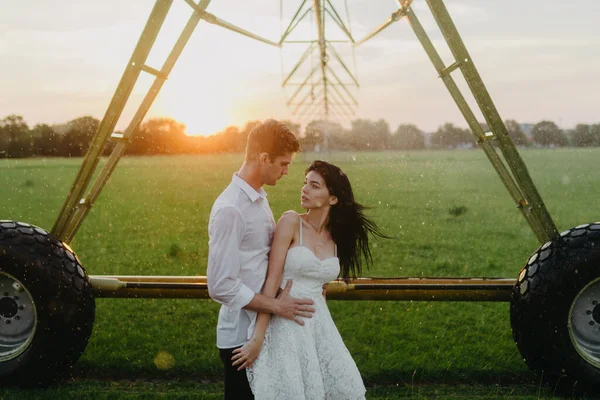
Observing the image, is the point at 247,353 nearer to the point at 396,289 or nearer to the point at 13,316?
the point at 396,289

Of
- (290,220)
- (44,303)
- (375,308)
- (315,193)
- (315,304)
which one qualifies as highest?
(315,193)

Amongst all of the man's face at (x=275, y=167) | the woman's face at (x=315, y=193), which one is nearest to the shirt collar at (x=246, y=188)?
the man's face at (x=275, y=167)

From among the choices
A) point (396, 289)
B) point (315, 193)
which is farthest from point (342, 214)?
point (396, 289)

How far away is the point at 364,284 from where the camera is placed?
16.0 ft

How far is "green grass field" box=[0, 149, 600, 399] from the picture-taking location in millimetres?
5109

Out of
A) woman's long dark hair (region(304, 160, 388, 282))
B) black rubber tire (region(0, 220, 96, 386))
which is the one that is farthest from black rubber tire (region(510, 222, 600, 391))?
black rubber tire (region(0, 220, 96, 386))

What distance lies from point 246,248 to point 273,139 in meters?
0.56

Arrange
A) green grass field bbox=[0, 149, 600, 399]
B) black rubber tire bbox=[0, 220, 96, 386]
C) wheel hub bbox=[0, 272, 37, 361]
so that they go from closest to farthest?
black rubber tire bbox=[0, 220, 96, 386]
wheel hub bbox=[0, 272, 37, 361]
green grass field bbox=[0, 149, 600, 399]

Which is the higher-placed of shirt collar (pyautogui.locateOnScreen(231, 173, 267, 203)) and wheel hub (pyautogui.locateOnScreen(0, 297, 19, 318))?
shirt collar (pyautogui.locateOnScreen(231, 173, 267, 203))

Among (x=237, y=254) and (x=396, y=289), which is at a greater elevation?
(x=237, y=254)

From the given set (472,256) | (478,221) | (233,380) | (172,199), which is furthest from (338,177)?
(172,199)

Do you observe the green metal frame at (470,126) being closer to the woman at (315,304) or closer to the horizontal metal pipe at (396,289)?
the horizontal metal pipe at (396,289)

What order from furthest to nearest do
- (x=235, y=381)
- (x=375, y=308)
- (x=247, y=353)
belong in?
(x=375, y=308) → (x=235, y=381) → (x=247, y=353)

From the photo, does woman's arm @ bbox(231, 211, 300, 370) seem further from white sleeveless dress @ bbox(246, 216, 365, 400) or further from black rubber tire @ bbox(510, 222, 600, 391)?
black rubber tire @ bbox(510, 222, 600, 391)
